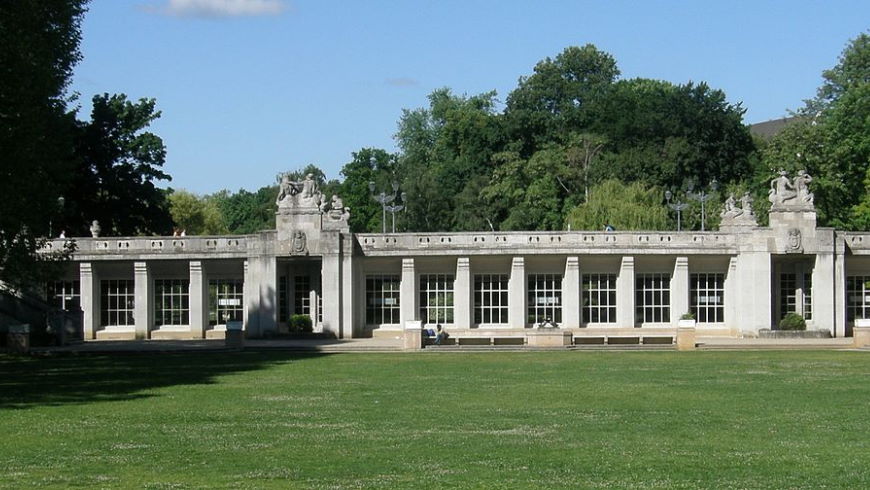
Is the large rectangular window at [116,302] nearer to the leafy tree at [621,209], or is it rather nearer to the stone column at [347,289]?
the stone column at [347,289]

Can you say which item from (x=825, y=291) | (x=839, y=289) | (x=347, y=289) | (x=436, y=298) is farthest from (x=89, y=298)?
(x=839, y=289)

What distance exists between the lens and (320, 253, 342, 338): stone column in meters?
62.9

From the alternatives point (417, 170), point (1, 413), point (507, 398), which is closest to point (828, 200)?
point (417, 170)

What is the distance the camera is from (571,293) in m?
65.5

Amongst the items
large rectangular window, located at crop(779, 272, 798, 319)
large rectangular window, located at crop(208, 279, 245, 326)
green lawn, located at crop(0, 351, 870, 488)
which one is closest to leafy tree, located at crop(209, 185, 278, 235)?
large rectangular window, located at crop(208, 279, 245, 326)

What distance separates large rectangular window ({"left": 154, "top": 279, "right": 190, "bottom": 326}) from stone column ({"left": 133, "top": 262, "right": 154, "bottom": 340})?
145cm

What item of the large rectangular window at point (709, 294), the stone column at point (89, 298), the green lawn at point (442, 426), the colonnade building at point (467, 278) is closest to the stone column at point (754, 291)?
the colonnade building at point (467, 278)

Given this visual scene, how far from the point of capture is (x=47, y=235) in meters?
44.5

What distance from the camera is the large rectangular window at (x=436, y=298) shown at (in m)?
67.2

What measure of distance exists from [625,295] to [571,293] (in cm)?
252

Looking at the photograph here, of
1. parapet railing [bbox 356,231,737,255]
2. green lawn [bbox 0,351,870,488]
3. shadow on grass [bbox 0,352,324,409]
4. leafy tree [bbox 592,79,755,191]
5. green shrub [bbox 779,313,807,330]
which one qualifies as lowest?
green lawn [bbox 0,351,870,488]

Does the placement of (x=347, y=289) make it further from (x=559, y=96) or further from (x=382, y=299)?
(x=559, y=96)

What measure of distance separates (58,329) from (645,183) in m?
48.5

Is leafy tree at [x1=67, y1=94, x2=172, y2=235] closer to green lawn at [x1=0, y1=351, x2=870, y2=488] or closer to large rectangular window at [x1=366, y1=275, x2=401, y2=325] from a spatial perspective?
large rectangular window at [x1=366, y1=275, x2=401, y2=325]
